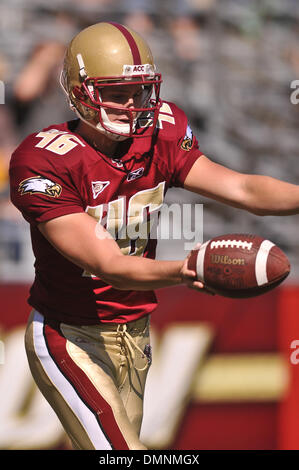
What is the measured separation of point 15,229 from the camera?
5000 millimetres

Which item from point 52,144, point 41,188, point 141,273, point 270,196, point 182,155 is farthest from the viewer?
point 182,155

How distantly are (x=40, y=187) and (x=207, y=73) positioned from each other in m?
3.40

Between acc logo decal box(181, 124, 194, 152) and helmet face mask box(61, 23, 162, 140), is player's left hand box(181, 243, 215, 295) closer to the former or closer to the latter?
helmet face mask box(61, 23, 162, 140)

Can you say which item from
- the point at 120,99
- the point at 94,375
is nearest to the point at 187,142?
the point at 120,99

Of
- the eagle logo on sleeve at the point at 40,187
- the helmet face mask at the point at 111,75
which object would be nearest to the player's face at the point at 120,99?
the helmet face mask at the point at 111,75

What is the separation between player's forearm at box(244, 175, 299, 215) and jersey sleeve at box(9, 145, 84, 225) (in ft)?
2.13

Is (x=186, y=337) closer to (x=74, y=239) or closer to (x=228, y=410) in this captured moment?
(x=228, y=410)

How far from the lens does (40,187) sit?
8.68 feet

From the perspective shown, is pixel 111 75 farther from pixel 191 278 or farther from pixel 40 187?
pixel 191 278

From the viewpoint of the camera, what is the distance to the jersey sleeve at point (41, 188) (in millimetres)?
2621

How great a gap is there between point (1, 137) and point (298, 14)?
259 cm

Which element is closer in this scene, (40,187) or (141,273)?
(141,273)
